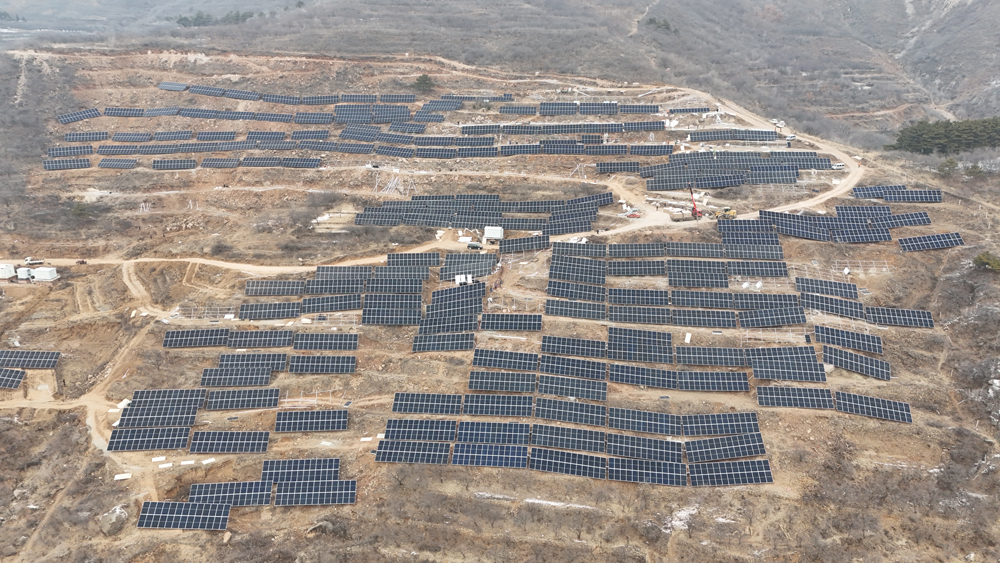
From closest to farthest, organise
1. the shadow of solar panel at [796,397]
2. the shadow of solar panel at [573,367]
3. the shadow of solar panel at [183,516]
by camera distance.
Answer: the shadow of solar panel at [183,516] < the shadow of solar panel at [796,397] < the shadow of solar panel at [573,367]

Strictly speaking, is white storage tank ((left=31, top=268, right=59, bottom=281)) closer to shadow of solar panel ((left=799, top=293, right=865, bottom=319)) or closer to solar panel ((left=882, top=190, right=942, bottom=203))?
shadow of solar panel ((left=799, top=293, right=865, bottom=319))

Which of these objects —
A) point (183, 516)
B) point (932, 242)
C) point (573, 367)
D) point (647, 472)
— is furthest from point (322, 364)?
point (932, 242)

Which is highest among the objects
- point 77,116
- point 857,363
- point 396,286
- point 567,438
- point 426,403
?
point 77,116

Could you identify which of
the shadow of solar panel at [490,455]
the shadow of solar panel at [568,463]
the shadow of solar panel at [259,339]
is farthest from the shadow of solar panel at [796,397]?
the shadow of solar panel at [259,339]

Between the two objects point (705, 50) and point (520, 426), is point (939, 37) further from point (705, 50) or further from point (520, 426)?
point (520, 426)

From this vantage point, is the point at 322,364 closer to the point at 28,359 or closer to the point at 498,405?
the point at 498,405

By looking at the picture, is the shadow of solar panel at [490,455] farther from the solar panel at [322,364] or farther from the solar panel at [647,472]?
the solar panel at [322,364]

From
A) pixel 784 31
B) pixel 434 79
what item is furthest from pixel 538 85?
pixel 784 31
